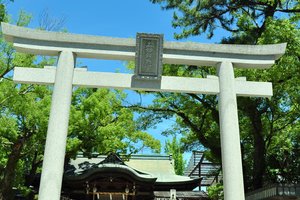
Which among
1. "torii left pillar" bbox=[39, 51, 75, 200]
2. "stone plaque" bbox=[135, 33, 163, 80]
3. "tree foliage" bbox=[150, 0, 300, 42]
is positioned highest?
"tree foliage" bbox=[150, 0, 300, 42]

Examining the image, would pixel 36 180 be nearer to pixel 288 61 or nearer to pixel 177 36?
pixel 177 36

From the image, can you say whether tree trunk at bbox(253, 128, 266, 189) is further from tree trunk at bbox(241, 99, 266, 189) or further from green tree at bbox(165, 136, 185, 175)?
green tree at bbox(165, 136, 185, 175)

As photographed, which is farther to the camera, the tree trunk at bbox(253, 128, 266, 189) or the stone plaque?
the tree trunk at bbox(253, 128, 266, 189)

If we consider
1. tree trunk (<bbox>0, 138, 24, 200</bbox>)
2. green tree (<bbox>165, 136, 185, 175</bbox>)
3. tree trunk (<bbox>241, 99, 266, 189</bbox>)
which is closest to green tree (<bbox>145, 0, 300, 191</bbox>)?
tree trunk (<bbox>241, 99, 266, 189</bbox>)

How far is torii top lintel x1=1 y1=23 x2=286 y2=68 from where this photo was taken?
306 inches

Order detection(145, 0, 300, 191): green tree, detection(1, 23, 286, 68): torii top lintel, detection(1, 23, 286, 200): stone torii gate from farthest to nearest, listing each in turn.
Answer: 1. detection(145, 0, 300, 191): green tree
2. detection(1, 23, 286, 68): torii top lintel
3. detection(1, 23, 286, 200): stone torii gate

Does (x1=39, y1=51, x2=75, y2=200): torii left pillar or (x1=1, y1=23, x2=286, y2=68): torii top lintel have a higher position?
(x1=1, y1=23, x2=286, y2=68): torii top lintel

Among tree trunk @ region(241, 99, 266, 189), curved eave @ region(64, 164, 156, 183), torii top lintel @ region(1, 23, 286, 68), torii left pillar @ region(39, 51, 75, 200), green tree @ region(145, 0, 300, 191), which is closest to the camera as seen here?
torii left pillar @ region(39, 51, 75, 200)

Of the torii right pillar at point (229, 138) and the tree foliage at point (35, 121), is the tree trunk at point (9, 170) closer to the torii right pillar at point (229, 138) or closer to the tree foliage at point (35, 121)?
the tree foliage at point (35, 121)

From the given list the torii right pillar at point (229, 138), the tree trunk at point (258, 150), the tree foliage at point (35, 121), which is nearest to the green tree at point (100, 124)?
the tree foliage at point (35, 121)

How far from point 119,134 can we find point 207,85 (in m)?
8.33

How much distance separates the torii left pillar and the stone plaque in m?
1.47

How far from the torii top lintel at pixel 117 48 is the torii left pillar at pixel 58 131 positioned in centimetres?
30

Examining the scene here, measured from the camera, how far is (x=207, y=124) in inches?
691
